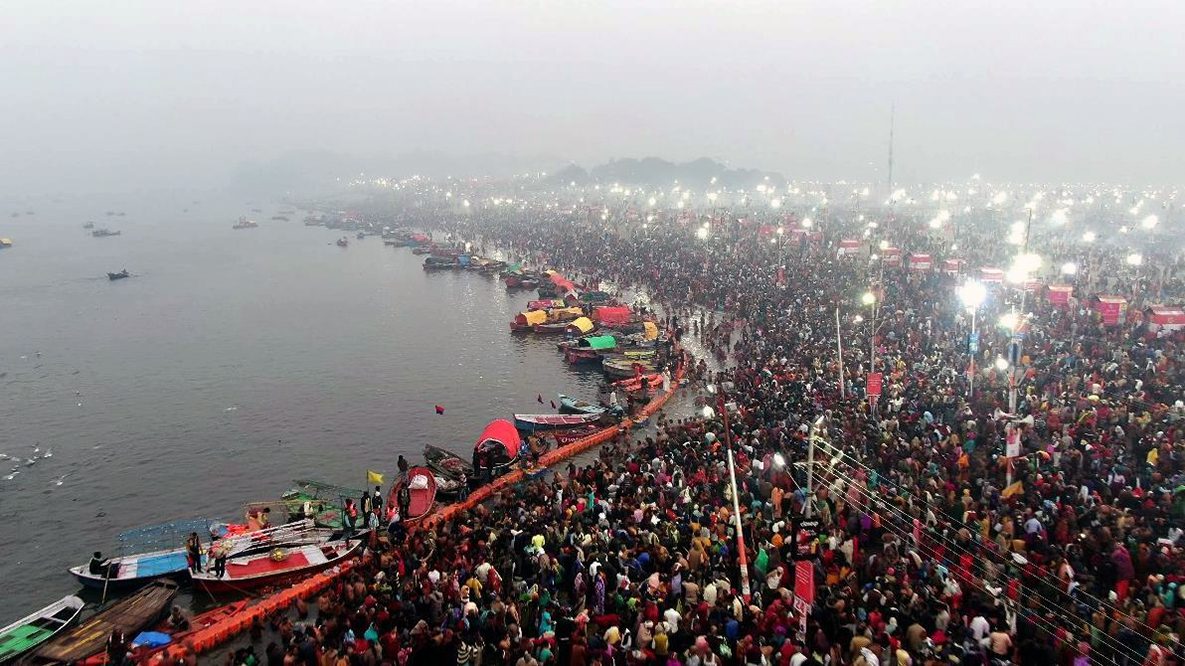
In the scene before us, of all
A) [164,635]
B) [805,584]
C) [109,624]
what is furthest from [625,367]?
[109,624]

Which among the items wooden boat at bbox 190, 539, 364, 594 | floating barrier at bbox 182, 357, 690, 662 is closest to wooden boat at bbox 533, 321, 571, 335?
floating barrier at bbox 182, 357, 690, 662

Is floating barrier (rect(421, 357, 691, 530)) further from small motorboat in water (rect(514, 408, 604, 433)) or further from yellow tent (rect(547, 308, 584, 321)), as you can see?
yellow tent (rect(547, 308, 584, 321))

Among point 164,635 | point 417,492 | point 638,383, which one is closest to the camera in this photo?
point 164,635

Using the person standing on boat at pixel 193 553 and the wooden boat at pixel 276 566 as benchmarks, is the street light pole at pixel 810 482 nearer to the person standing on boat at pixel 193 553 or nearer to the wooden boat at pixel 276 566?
the wooden boat at pixel 276 566

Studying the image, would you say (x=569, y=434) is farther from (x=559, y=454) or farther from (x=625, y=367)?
(x=625, y=367)

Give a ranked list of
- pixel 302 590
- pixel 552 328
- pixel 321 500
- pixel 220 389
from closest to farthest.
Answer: pixel 302 590 < pixel 321 500 < pixel 220 389 < pixel 552 328

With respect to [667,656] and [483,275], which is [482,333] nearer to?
[483,275]

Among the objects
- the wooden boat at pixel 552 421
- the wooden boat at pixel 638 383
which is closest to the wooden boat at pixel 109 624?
the wooden boat at pixel 552 421
